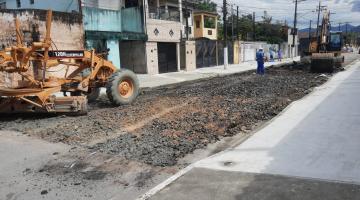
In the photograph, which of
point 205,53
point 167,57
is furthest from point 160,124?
point 205,53

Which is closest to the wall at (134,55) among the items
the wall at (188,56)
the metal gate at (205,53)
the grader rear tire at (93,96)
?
the wall at (188,56)

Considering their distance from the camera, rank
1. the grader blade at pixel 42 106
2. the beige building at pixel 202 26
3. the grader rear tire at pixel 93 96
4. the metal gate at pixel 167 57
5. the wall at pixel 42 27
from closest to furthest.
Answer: the grader blade at pixel 42 106 → the grader rear tire at pixel 93 96 → the wall at pixel 42 27 → the metal gate at pixel 167 57 → the beige building at pixel 202 26

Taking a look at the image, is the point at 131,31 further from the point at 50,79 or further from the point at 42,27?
the point at 50,79

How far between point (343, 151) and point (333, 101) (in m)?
5.78

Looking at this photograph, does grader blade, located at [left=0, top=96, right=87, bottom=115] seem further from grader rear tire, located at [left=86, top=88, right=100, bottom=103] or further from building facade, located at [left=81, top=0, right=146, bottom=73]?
building facade, located at [left=81, top=0, right=146, bottom=73]

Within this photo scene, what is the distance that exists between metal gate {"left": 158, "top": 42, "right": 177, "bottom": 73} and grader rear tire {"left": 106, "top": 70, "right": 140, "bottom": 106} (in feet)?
59.3

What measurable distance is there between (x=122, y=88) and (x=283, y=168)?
7457mm

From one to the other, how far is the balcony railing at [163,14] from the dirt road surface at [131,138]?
17946mm

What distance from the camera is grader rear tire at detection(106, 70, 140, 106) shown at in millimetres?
12000

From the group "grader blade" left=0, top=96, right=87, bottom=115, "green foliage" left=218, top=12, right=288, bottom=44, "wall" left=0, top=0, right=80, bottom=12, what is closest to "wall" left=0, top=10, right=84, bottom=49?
"wall" left=0, top=0, right=80, bottom=12

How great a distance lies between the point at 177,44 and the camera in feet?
108

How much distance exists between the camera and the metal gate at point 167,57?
31.1 m

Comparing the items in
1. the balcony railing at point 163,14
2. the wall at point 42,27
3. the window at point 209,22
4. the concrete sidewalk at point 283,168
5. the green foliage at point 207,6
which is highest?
the green foliage at point 207,6

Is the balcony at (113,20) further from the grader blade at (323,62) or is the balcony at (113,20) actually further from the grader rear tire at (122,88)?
the grader rear tire at (122,88)
